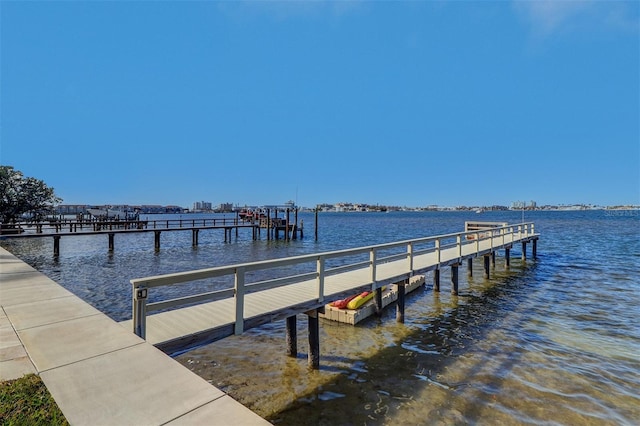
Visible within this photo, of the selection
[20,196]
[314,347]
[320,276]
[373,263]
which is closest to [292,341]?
[314,347]

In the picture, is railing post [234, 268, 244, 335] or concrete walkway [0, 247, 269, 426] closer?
concrete walkway [0, 247, 269, 426]

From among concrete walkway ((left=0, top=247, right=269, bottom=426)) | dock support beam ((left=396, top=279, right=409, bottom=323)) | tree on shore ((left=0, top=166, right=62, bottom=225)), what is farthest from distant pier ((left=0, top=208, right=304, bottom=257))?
dock support beam ((left=396, top=279, right=409, bottom=323))

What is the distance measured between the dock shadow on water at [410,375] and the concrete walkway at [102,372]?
98.4 inches

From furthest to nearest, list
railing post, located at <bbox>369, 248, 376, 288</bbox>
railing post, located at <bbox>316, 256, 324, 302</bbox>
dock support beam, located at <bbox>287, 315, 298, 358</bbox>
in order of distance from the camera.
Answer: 1. railing post, located at <bbox>369, 248, 376, 288</bbox>
2. dock support beam, located at <bbox>287, 315, 298, 358</bbox>
3. railing post, located at <bbox>316, 256, 324, 302</bbox>

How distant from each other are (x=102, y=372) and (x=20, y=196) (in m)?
43.6

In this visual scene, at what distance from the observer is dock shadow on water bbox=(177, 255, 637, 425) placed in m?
5.53

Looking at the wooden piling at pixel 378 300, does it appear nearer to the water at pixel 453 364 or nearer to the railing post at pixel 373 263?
the water at pixel 453 364

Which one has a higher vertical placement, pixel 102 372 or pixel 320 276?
pixel 320 276

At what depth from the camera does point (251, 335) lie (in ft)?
29.2

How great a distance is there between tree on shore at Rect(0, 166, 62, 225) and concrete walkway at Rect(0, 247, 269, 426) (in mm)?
38383

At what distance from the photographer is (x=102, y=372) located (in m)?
3.51

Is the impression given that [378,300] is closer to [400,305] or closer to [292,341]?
[400,305]

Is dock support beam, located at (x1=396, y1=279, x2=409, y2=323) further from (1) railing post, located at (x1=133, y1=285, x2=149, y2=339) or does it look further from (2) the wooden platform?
(1) railing post, located at (x1=133, y1=285, x2=149, y2=339)

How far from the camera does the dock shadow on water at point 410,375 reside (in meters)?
5.53
